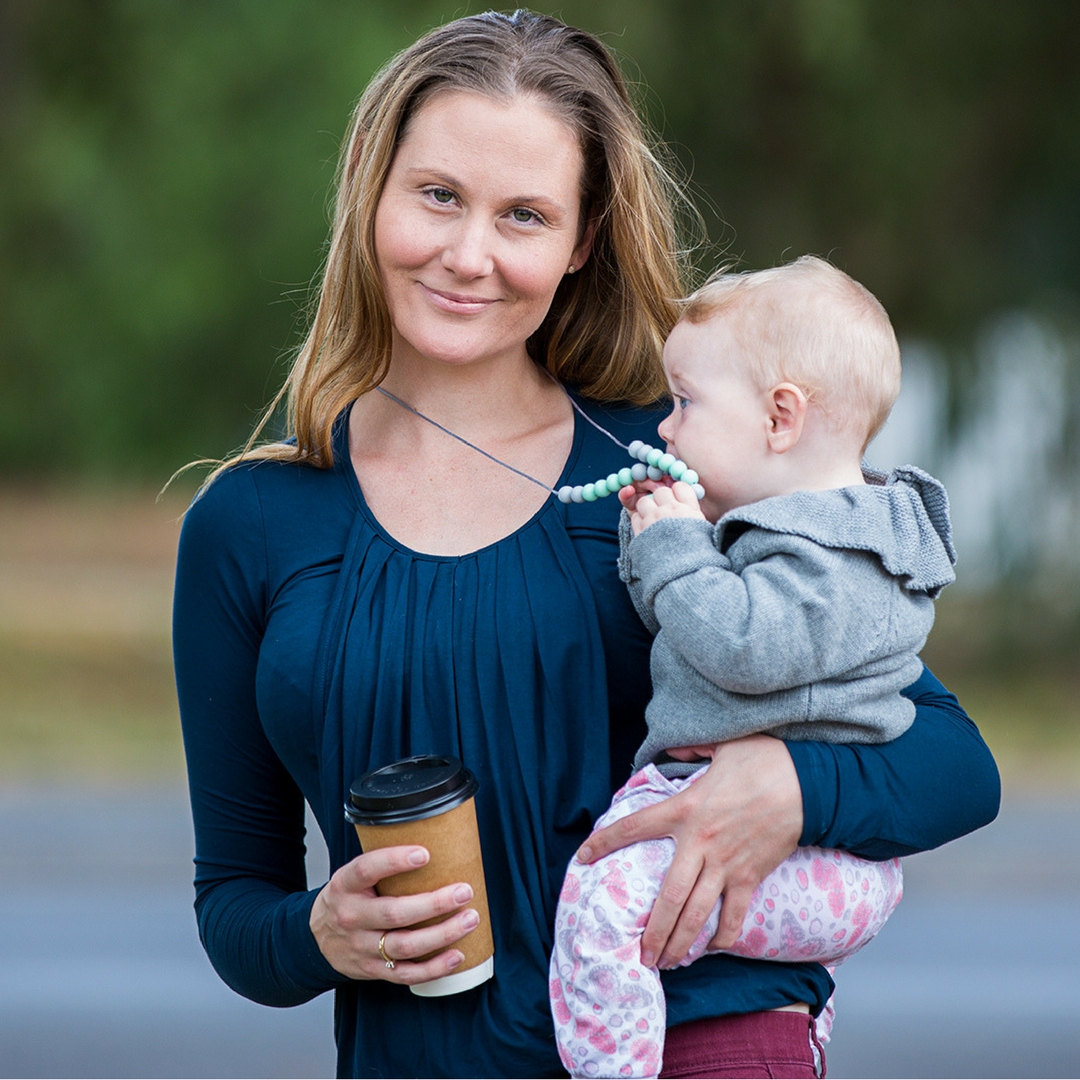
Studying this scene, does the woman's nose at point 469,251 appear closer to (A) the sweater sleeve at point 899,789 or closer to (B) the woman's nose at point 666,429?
(B) the woman's nose at point 666,429

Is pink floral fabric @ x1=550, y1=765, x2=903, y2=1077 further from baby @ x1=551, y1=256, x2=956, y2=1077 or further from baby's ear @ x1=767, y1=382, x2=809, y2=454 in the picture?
baby's ear @ x1=767, y1=382, x2=809, y2=454

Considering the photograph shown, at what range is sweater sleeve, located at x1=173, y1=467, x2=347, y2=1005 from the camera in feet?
6.81

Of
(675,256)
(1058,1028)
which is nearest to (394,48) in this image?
(1058,1028)

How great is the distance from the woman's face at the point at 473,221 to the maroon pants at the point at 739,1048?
3.03ft

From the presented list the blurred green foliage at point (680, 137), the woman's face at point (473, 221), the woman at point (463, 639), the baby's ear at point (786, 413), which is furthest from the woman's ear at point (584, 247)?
the blurred green foliage at point (680, 137)

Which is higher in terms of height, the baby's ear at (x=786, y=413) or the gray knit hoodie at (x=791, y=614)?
the baby's ear at (x=786, y=413)

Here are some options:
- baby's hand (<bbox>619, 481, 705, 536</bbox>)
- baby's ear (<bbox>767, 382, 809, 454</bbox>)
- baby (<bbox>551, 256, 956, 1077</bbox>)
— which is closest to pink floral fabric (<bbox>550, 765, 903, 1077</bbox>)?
baby (<bbox>551, 256, 956, 1077</bbox>)

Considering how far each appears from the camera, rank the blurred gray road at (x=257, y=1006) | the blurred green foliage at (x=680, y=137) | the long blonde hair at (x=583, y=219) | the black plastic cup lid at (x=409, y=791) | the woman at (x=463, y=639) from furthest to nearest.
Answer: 1. the blurred green foliage at (x=680, y=137)
2. the blurred gray road at (x=257, y=1006)
3. the long blonde hair at (x=583, y=219)
4. the woman at (x=463, y=639)
5. the black plastic cup lid at (x=409, y=791)

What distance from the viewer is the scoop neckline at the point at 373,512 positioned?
2.08 meters

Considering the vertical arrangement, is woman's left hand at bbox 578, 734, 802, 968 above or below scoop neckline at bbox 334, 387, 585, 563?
below

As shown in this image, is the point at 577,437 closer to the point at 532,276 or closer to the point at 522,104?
the point at 532,276

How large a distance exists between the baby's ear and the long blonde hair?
34 cm

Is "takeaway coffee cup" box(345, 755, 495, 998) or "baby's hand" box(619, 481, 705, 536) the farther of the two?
"baby's hand" box(619, 481, 705, 536)

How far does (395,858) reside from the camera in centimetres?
178
